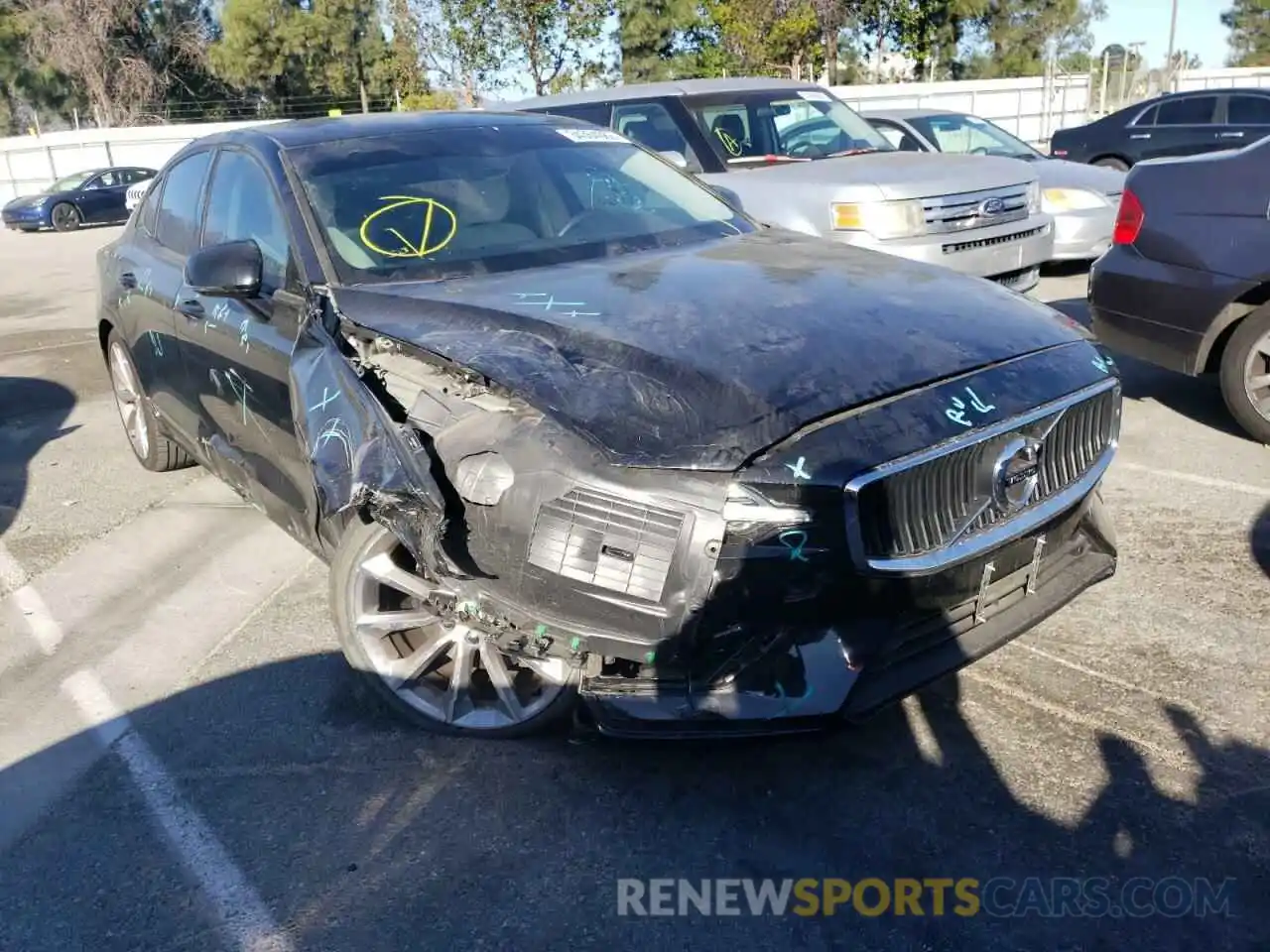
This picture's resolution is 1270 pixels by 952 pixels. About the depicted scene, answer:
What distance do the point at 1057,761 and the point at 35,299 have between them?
1359cm

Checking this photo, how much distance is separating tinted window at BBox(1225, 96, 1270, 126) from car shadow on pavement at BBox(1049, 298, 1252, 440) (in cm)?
912

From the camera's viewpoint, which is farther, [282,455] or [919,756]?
[282,455]

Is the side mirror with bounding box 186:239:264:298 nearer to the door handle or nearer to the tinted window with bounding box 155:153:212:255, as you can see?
the door handle

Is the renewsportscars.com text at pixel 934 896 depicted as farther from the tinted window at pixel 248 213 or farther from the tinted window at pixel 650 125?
the tinted window at pixel 650 125

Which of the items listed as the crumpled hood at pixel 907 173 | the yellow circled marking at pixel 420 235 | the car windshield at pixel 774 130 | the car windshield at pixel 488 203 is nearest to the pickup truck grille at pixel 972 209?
the crumpled hood at pixel 907 173

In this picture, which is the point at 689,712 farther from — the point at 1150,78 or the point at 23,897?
the point at 1150,78

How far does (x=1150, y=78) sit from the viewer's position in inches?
1332

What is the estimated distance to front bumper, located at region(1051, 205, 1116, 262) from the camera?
9.29 meters

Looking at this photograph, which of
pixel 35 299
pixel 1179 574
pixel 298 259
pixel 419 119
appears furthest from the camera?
pixel 35 299

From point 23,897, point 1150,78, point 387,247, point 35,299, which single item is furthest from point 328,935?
point 1150,78

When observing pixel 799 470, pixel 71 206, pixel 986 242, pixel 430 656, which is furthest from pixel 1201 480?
pixel 71 206

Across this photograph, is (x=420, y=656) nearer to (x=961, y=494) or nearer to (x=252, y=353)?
(x=252, y=353)

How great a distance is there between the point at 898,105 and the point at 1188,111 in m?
13.6

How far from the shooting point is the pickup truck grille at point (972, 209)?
7.15 metres
